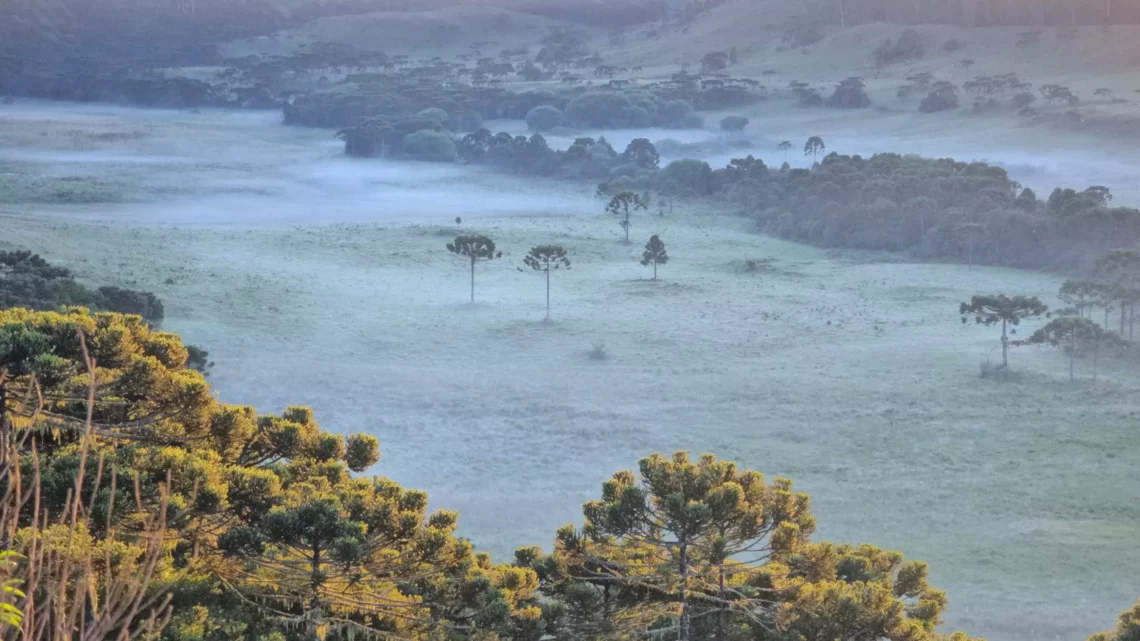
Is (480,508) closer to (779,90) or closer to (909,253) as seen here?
(909,253)

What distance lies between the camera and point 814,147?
89375 mm

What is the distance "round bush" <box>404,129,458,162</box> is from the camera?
326ft

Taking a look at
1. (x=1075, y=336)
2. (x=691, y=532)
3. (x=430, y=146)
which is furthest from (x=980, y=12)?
(x=691, y=532)

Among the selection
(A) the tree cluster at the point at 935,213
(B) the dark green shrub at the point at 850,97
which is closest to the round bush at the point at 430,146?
(A) the tree cluster at the point at 935,213

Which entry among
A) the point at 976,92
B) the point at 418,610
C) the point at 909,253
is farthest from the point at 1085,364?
the point at 976,92

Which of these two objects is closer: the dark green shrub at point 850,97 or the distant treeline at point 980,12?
the dark green shrub at point 850,97

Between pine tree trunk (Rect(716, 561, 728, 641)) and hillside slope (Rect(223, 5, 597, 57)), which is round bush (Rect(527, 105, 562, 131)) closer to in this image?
hillside slope (Rect(223, 5, 597, 57))

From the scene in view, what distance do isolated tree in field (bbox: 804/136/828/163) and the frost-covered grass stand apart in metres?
27.9

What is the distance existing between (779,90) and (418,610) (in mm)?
114951

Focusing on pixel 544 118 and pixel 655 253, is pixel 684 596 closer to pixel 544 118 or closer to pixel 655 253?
pixel 655 253

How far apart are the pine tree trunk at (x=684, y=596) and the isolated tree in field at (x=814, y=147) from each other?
77.6 m

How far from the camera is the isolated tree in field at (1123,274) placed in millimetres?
39531

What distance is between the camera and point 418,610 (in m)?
12.3

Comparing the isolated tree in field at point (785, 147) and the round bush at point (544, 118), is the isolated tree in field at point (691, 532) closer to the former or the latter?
the isolated tree in field at point (785, 147)
